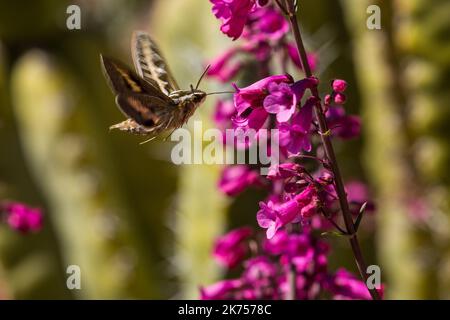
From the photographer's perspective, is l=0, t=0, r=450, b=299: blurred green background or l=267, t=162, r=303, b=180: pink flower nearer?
l=267, t=162, r=303, b=180: pink flower

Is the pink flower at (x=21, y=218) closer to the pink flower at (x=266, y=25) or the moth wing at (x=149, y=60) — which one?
the moth wing at (x=149, y=60)

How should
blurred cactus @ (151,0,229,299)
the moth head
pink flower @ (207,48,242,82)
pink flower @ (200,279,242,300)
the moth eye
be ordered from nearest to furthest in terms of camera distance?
the moth eye → the moth head → pink flower @ (200,279,242,300) → pink flower @ (207,48,242,82) → blurred cactus @ (151,0,229,299)

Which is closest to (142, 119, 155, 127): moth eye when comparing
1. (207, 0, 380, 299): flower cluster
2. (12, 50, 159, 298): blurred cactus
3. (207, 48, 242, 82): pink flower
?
(207, 0, 380, 299): flower cluster

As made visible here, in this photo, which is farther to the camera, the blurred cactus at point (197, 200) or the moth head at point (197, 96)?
the blurred cactus at point (197, 200)

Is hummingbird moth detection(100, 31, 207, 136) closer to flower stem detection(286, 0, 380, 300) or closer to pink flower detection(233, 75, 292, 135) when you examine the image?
pink flower detection(233, 75, 292, 135)

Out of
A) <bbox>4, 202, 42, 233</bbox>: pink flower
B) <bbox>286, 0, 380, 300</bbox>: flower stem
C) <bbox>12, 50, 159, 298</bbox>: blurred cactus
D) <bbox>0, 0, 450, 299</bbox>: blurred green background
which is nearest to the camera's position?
<bbox>286, 0, 380, 300</bbox>: flower stem

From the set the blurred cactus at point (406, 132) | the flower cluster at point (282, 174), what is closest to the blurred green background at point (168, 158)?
the blurred cactus at point (406, 132)
